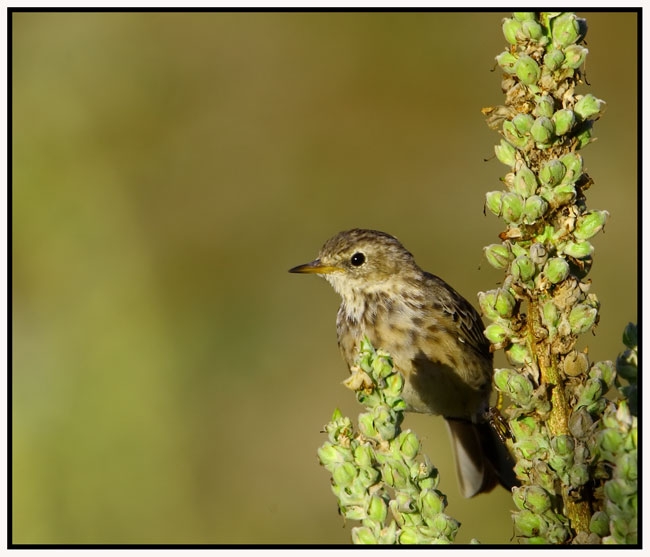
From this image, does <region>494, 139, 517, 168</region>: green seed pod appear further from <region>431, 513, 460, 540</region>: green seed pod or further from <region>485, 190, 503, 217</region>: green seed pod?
<region>431, 513, 460, 540</region>: green seed pod

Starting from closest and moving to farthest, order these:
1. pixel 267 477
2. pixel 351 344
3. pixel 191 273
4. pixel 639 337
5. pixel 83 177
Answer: pixel 639 337
pixel 351 344
pixel 267 477
pixel 83 177
pixel 191 273

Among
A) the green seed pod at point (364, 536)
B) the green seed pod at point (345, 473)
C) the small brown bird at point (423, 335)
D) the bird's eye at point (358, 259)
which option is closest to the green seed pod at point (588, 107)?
the green seed pod at point (345, 473)

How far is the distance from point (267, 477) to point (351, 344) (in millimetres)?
2392

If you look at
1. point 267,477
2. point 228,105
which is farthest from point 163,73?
point 267,477

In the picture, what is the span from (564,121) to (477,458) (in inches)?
138

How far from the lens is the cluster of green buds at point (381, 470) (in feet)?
6.78

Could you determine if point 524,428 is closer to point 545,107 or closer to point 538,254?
point 538,254

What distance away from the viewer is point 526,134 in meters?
2.31

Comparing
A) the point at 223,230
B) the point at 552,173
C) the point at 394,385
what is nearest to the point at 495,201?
the point at 552,173

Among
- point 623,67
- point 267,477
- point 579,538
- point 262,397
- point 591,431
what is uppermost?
point 623,67

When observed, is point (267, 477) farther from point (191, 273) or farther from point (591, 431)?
point (591, 431)

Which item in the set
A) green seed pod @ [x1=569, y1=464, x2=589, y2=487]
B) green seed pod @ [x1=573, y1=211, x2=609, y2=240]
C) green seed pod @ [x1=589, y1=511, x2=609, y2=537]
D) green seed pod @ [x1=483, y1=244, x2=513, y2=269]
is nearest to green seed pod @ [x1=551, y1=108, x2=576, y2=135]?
green seed pod @ [x1=573, y1=211, x2=609, y2=240]

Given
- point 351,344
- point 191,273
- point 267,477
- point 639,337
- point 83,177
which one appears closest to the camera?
point 639,337

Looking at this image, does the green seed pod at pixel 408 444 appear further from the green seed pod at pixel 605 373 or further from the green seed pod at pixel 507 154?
the green seed pod at pixel 507 154
